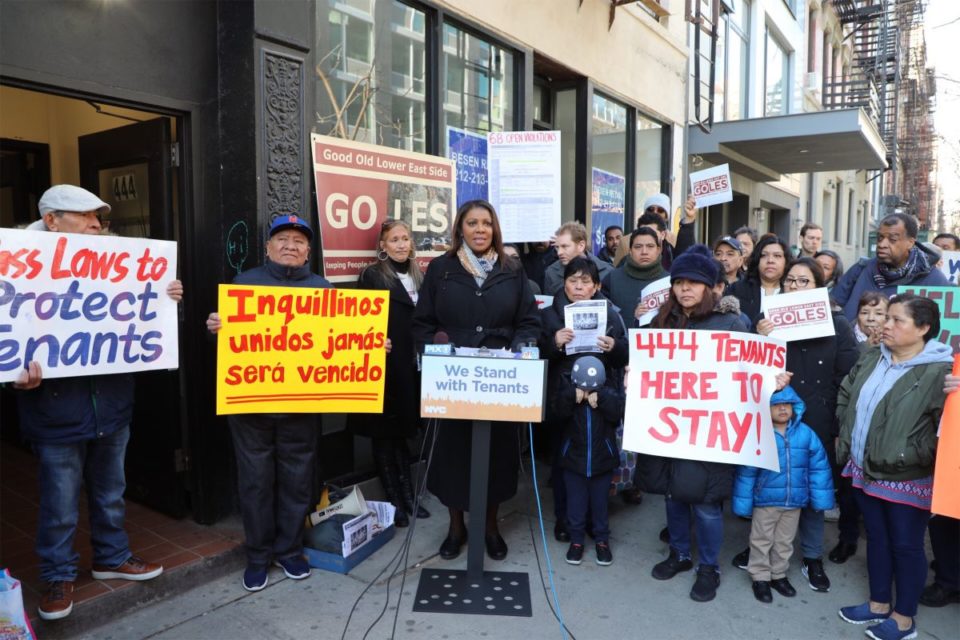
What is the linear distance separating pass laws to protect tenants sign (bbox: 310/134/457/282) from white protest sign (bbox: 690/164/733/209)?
3.10 m

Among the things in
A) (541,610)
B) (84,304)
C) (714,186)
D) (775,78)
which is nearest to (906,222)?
(714,186)

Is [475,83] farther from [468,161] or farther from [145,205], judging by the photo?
[145,205]

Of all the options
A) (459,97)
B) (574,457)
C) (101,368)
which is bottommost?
(574,457)

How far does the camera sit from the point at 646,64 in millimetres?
9242

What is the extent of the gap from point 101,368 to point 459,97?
13.1 feet

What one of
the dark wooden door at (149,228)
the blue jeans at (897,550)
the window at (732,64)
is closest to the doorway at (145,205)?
the dark wooden door at (149,228)

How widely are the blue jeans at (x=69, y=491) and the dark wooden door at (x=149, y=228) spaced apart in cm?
79

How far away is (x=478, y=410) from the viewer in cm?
343

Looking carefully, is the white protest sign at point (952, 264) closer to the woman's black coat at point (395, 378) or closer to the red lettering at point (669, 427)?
the red lettering at point (669, 427)

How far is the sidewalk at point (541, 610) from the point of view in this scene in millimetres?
3314

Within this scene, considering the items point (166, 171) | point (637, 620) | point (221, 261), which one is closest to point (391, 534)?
point (637, 620)

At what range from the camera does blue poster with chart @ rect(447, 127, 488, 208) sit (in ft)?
19.6

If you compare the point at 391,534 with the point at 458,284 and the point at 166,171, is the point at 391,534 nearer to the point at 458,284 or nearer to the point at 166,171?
the point at 458,284

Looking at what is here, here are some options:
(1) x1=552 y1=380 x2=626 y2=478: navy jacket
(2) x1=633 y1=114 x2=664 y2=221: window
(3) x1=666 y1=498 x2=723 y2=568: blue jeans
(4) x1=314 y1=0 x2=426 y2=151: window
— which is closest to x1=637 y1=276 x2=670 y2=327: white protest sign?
(1) x1=552 y1=380 x2=626 y2=478: navy jacket
